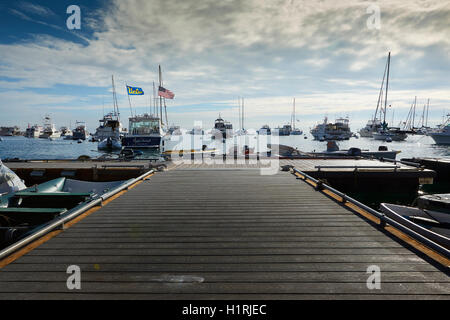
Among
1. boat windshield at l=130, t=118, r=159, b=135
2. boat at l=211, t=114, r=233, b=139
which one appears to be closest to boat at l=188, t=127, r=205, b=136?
boat at l=211, t=114, r=233, b=139

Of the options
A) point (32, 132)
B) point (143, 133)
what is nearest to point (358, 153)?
point (143, 133)

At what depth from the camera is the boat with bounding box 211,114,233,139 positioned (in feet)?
246

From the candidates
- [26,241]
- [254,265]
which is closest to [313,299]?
[254,265]

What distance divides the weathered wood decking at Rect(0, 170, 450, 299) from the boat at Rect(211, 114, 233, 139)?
69.9 metres

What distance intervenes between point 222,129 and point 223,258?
7379cm

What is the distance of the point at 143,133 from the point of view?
38188 millimetres

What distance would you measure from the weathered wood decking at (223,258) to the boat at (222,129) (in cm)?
6992

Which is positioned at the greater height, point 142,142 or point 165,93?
point 165,93

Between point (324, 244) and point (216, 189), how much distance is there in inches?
160

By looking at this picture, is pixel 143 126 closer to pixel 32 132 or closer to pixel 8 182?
pixel 8 182

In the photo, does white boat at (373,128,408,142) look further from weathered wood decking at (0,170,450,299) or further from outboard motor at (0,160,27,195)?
outboard motor at (0,160,27,195)

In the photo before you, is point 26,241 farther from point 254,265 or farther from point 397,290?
point 397,290
